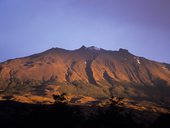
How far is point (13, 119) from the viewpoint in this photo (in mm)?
70500

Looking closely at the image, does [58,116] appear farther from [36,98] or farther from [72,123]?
[36,98]

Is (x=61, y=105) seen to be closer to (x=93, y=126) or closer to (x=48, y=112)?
(x=48, y=112)

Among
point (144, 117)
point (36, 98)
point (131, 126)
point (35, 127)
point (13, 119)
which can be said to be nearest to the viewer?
point (35, 127)

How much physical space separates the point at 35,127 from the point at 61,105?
430 cm

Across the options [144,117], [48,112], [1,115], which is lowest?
[144,117]

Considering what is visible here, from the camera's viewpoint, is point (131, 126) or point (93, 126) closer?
point (93, 126)

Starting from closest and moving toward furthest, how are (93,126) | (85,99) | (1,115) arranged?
(93,126)
(1,115)
(85,99)

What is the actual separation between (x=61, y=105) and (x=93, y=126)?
726 cm

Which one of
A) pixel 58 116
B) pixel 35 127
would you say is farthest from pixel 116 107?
pixel 35 127

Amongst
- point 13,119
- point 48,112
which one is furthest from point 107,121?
point 13,119

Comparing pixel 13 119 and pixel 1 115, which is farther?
pixel 1 115

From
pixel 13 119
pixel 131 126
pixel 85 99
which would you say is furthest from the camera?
pixel 85 99

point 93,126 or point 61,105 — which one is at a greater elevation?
point 61,105

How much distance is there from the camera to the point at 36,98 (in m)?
178
